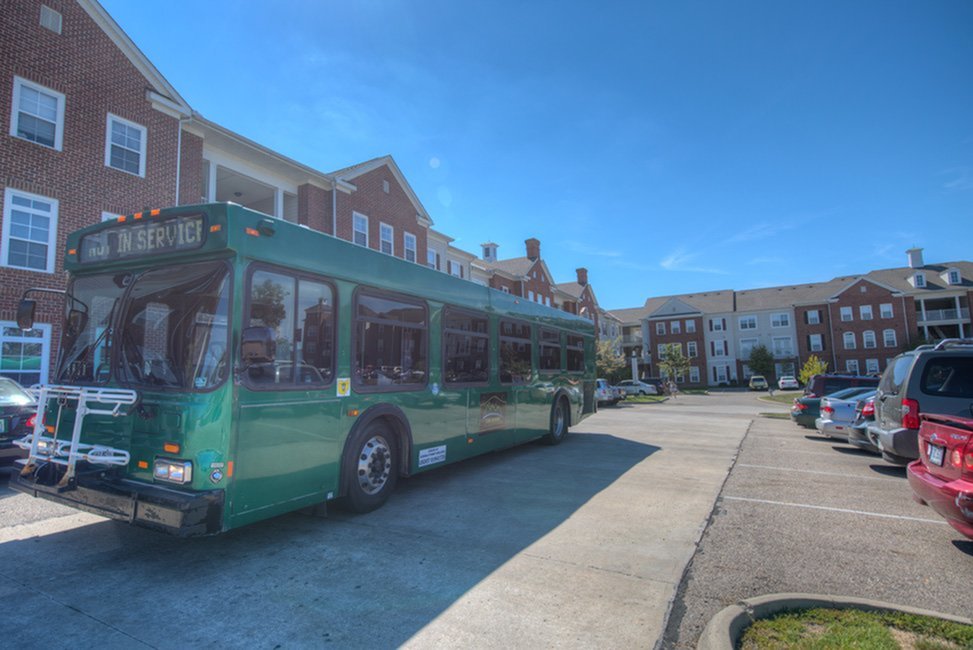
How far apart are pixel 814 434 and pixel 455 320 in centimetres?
1245

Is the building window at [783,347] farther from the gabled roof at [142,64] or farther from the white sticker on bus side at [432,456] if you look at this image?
the gabled roof at [142,64]

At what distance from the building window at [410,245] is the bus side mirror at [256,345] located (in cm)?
1841

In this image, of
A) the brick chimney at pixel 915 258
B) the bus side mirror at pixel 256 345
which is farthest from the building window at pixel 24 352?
the brick chimney at pixel 915 258

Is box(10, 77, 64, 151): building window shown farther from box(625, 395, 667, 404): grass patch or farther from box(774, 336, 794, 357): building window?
box(774, 336, 794, 357): building window

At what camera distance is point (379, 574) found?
4.03m

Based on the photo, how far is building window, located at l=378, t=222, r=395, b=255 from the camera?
68.7 ft

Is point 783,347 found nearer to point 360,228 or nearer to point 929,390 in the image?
point 360,228

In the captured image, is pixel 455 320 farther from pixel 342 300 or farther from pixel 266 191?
pixel 266 191

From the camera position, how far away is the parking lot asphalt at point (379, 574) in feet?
10.3

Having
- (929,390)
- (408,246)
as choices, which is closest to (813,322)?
(408,246)

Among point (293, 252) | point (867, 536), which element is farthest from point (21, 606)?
point (867, 536)

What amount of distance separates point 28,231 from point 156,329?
35.2 feet

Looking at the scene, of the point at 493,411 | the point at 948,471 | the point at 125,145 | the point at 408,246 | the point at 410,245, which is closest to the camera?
the point at 948,471

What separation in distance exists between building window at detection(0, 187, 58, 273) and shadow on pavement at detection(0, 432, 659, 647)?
9.66m
